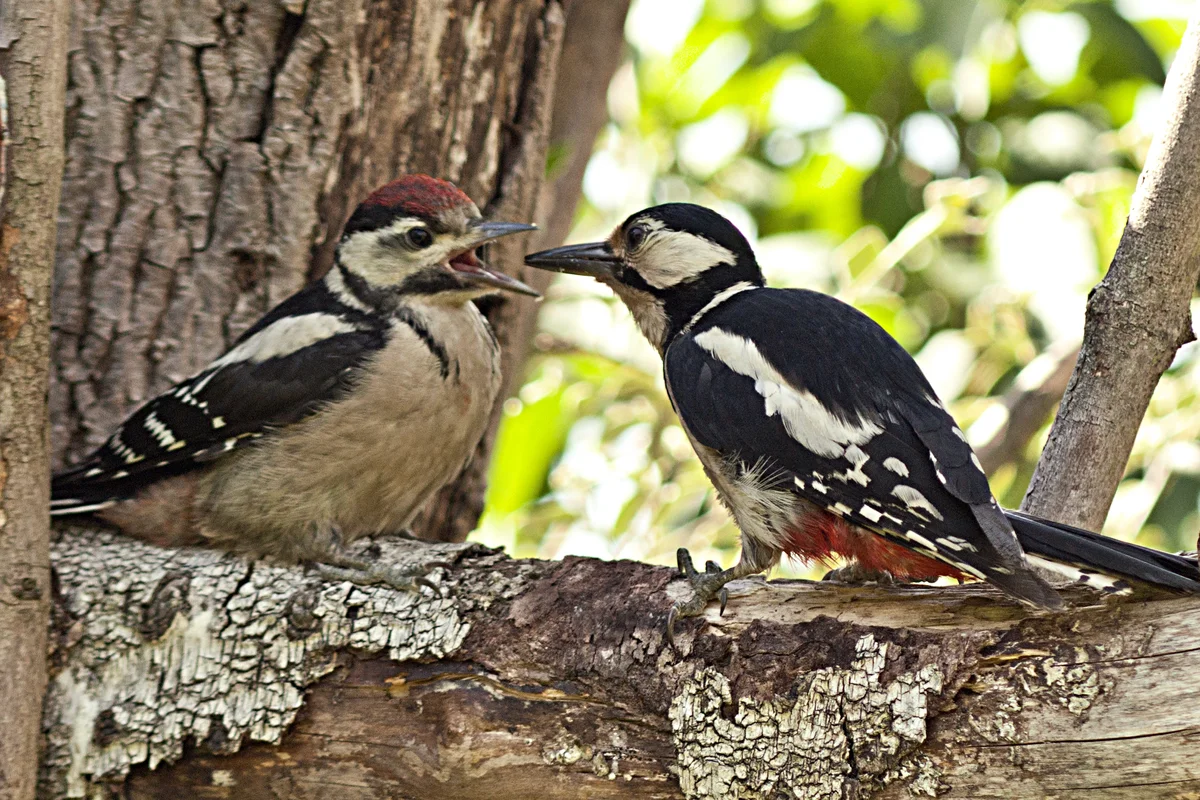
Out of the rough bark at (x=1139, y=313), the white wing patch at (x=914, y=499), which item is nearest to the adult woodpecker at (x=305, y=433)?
the white wing patch at (x=914, y=499)

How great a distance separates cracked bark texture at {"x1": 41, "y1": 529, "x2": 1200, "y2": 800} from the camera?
201cm

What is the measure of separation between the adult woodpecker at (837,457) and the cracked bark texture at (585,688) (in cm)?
10

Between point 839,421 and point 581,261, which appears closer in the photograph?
point 839,421

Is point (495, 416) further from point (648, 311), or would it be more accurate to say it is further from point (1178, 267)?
point (1178, 267)

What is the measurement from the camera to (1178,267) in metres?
2.42

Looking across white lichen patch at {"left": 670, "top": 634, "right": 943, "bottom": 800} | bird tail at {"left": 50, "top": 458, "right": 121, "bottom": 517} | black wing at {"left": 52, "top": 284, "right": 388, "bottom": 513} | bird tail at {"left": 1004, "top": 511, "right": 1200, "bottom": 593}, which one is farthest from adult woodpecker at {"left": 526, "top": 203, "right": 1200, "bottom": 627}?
bird tail at {"left": 50, "top": 458, "right": 121, "bottom": 517}

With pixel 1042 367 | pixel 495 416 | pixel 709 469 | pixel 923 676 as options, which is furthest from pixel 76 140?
pixel 1042 367

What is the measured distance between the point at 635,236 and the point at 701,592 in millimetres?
1120

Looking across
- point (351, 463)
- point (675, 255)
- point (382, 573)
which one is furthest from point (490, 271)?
point (382, 573)

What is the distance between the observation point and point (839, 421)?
252cm

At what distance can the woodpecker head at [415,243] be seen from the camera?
3.22 meters

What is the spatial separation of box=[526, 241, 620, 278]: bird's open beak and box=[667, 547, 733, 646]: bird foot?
100 centimetres

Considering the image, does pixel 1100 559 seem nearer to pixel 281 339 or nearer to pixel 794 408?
pixel 794 408

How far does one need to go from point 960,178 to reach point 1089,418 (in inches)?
83.3
